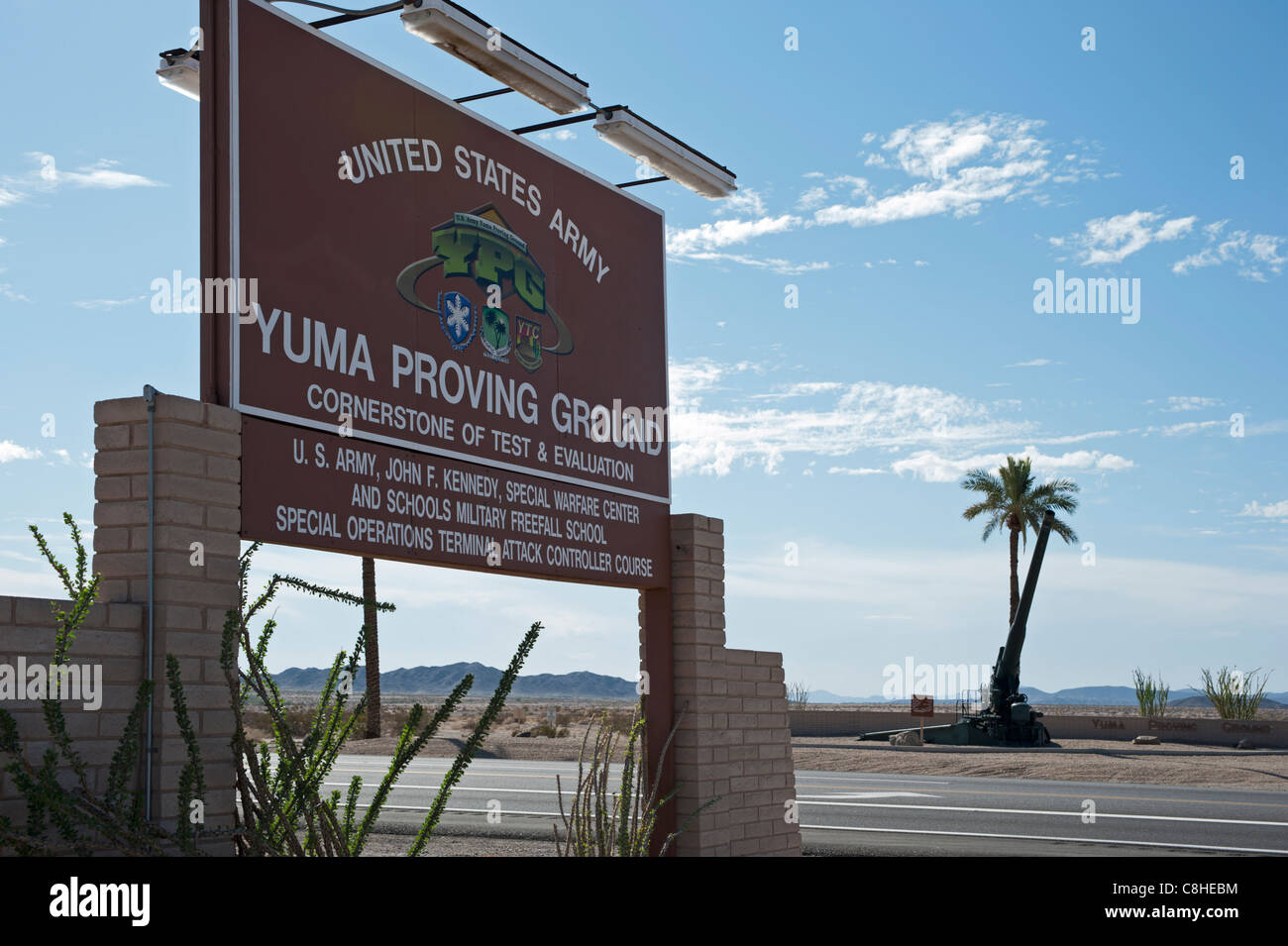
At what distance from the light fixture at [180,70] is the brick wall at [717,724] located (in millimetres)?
4540

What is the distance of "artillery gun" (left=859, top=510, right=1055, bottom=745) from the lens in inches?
1315

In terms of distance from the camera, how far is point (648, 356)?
10.5 m

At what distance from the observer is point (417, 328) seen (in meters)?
8.09

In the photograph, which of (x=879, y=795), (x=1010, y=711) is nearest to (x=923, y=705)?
(x=1010, y=711)

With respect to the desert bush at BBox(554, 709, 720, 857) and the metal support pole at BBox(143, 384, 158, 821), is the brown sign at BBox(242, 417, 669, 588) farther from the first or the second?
the desert bush at BBox(554, 709, 720, 857)

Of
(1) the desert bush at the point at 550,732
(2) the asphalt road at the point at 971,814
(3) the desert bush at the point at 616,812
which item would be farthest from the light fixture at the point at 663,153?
(1) the desert bush at the point at 550,732

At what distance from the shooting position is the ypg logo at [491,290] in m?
8.35

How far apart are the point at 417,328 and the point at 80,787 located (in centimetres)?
333

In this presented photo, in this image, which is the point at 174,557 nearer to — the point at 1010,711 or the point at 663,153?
the point at 663,153

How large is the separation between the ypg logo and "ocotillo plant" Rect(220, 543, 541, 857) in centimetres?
208

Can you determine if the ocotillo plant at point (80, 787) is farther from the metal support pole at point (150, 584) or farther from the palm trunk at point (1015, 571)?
the palm trunk at point (1015, 571)
